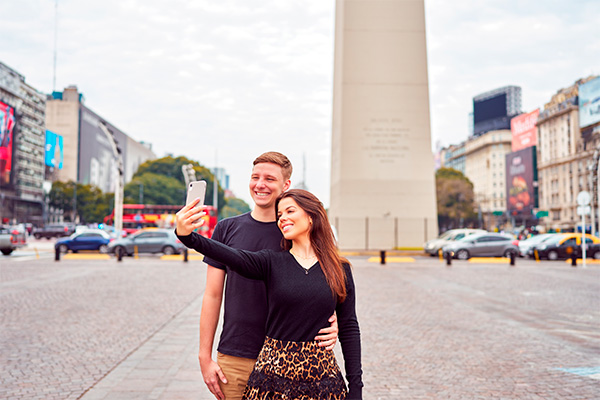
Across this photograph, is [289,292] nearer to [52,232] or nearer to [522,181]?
[52,232]

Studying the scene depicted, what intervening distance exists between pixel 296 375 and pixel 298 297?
1.05 feet

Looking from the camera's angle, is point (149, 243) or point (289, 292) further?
point (149, 243)

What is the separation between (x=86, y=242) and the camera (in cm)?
2969

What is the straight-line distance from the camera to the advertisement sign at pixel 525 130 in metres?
101

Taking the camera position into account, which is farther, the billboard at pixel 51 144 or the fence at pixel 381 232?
the fence at pixel 381 232

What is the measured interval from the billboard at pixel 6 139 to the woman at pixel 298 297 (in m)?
71.1

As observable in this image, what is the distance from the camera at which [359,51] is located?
3362cm

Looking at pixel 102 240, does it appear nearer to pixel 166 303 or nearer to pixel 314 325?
pixel 166 303

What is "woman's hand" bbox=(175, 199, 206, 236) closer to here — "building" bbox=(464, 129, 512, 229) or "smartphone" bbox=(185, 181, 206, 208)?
"smartphone" bbox=(185, 181, 206, 208)

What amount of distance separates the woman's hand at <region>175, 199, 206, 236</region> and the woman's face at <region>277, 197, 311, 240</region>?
38 cm

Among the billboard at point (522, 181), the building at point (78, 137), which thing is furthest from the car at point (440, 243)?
the billboard at point (522, 181)

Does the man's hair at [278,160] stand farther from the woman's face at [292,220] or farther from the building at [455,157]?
the building at [455,157]

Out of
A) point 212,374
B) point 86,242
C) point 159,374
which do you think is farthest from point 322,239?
point 86,242

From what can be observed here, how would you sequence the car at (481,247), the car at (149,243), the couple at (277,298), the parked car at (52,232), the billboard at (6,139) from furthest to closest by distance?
the billboard at (6,139) → the parked car at (52,232) → the car at (149,243) → the car at (481,247) → the couple at (277,298)
